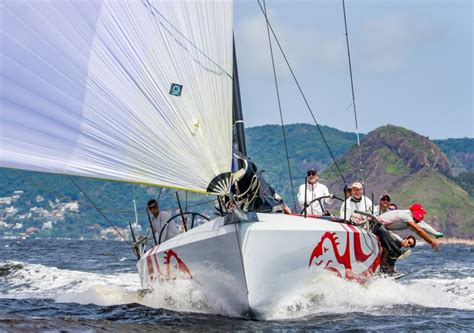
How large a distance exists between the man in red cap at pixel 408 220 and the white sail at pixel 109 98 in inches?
126

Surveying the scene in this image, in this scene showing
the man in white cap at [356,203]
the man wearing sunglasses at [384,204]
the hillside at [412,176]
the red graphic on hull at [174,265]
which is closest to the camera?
the red graphic on hull at [174,265]

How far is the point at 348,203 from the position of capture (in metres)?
11.7

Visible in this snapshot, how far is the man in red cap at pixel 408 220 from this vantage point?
1111 centimetres

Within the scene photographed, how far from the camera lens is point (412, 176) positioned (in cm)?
12125

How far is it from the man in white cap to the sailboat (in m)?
2.11

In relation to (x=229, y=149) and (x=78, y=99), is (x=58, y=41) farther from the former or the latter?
(x=229, y=149)

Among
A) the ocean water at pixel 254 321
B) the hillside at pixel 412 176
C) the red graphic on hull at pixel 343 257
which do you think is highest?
the hillside at pixel 412 176

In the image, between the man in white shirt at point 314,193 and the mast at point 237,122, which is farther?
the man in white shirt at point 314,193

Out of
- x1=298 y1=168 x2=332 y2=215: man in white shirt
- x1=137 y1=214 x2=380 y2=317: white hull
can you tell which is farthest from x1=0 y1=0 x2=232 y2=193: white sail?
x1=298 y1=168 x2=332 y2=215: man in white shirt

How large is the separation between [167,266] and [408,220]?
3.19 meters

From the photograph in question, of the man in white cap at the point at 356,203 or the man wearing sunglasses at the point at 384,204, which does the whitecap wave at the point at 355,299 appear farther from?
the man wearing sunglasses at the point at 384,204

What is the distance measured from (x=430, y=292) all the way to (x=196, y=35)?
5.94m

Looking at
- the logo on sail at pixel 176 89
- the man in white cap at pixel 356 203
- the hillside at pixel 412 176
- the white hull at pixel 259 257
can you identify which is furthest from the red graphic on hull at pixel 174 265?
the hillside at pixel 412 176

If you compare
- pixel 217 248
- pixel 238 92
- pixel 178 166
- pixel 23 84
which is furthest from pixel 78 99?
pixel 238 92
